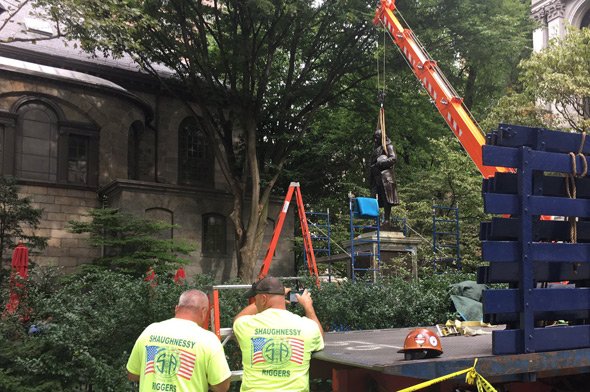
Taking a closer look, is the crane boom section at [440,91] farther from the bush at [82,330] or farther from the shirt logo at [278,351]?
the shirt logo at [278,351]

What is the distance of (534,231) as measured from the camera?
14.1ft

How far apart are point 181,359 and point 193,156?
26510 mm

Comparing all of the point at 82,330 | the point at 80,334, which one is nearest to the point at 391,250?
the point at 82,330

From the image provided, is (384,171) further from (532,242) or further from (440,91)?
(532,242)

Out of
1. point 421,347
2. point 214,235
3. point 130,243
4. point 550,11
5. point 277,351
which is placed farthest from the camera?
point 550,11

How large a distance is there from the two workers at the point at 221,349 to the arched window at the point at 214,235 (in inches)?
913

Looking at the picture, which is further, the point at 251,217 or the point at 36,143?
the point at 36,143

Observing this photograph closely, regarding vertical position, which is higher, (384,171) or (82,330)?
(384,171)

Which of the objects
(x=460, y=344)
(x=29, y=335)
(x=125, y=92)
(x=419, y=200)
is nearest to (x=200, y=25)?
(x=125, y=92)

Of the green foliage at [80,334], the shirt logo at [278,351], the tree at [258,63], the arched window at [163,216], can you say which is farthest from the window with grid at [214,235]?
the shirt logo at [278,351]

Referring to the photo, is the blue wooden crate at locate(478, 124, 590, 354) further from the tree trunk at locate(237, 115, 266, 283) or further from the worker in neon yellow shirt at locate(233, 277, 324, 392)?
the tree trunk at locate(237, 115, 266, 283)

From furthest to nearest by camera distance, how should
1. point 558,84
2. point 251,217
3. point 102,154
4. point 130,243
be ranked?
point 102,154 → point 251,217 → point 130,243 → point 558,84

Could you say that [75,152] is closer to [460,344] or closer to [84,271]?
[84,271]

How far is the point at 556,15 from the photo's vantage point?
32.8 m
